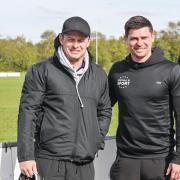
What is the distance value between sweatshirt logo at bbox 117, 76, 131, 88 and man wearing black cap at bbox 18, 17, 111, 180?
327mm

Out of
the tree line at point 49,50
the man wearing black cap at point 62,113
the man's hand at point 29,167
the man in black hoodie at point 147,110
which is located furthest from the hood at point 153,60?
the tree line at point 49,50

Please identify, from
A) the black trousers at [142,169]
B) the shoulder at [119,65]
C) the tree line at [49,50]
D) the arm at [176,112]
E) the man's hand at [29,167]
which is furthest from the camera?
the tree line at [49,50]

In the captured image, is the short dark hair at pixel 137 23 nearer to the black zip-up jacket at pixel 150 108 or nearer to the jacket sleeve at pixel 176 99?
the black zip-up jacket at pixel 150 108

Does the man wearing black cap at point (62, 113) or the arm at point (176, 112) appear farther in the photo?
the arm at point (176, 112)

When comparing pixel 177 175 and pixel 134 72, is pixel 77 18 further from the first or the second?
pixel 177 175

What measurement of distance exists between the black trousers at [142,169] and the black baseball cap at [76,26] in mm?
1232

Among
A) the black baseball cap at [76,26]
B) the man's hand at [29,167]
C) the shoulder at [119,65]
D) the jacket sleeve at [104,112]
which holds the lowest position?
the man's hand at [29,167]

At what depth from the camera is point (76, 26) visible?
3.73 meters

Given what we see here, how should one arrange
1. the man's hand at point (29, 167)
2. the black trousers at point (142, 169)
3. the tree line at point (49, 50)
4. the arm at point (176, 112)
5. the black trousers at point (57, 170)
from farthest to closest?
the tree line at point (49, 50), the black trousers at point (142, 169), the arm at point (176, 112), the black trousers at point (57, 170), the man's hand at point (29, 167)

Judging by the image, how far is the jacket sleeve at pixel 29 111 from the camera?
3608 mm

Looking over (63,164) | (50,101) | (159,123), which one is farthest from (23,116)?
(159,123)

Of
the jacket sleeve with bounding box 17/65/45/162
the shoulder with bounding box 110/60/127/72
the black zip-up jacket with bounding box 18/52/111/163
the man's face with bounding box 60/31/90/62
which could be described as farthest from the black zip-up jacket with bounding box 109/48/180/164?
the jacket sleeve with bounding box 17/65/45/162

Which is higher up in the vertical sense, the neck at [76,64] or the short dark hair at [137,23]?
the short dark hair at [137,23]

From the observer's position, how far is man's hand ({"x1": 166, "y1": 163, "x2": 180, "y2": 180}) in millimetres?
3820
